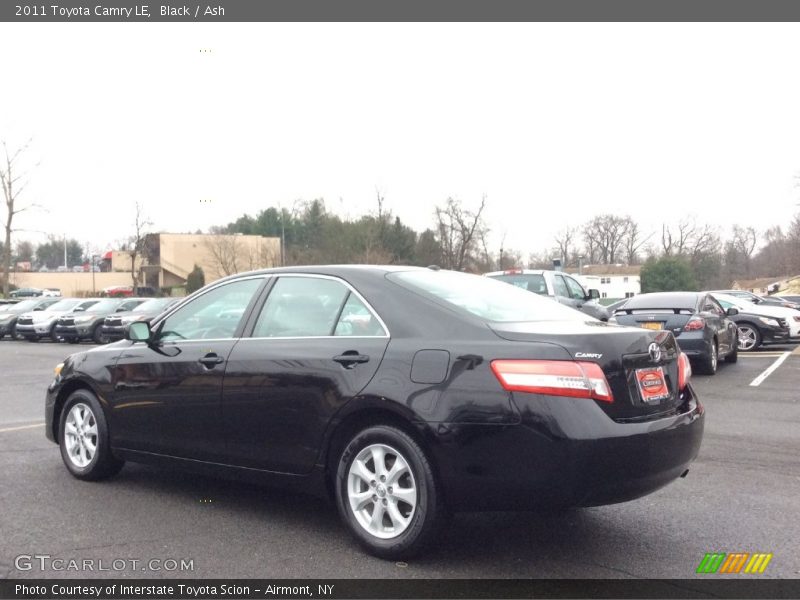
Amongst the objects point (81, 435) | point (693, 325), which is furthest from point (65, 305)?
point (81, 435)

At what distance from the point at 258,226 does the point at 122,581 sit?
282ft

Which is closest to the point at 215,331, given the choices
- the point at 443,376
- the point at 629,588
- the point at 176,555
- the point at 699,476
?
the point at 176,555

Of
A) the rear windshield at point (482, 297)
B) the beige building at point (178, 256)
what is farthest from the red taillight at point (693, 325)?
the beige building at point (178, 256)

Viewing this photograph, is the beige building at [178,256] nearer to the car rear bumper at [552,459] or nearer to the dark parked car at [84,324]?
the dark parked car at [84,324]

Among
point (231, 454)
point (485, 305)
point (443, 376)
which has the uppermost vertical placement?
point (485, 305)

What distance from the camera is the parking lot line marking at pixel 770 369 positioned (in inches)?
486

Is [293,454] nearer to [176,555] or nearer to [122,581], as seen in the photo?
[176,555]

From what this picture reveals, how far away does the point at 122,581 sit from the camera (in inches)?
157

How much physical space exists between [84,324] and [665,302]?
1885 cm

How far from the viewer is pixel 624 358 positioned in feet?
13.5

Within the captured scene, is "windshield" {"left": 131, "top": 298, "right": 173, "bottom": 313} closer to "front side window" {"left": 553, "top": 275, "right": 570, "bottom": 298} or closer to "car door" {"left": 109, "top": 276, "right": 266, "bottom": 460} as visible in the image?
"front side window" {"left": 553, "top": 275, "right": 570, "bottom": 298}

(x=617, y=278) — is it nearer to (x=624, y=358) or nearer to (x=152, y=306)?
(x=152, y=306)

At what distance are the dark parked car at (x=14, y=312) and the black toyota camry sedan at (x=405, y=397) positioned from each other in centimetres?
A: 2715

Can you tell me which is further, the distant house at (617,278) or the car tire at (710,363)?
the distant house at (617,278)
